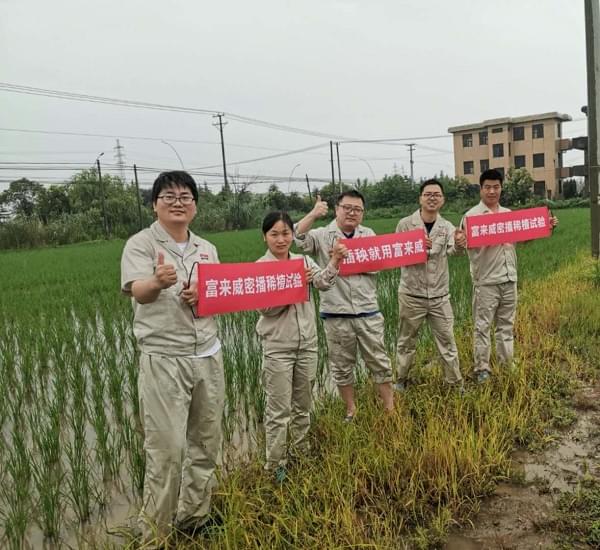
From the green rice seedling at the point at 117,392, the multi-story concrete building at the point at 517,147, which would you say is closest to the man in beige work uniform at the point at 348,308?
the green rice seedling at the point at 117,392

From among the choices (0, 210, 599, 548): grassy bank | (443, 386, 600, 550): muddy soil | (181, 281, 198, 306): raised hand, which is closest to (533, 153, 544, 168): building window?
(0, 210, 599, 548): grassy bank

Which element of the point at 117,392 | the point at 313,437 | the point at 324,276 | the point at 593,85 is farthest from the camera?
the point at 593,85

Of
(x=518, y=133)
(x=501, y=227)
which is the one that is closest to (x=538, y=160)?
(x=518, y=133)

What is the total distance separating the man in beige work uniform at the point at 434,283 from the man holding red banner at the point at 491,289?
0.27 m

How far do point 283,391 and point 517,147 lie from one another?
36.4 meters

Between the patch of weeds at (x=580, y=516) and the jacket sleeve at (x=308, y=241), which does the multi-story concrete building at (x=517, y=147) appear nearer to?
the jacket sleeve at (x=308, y=241)

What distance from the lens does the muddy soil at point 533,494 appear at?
2051 millimetres

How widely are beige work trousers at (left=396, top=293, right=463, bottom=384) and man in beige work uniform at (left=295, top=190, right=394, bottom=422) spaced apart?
524 millimetres

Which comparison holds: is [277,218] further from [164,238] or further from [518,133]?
[518,133]

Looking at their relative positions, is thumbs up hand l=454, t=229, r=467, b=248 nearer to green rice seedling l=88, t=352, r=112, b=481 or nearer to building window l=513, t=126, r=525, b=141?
green rice seedling l=88, t=352, r=112, b=481

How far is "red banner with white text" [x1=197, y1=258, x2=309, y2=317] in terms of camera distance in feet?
7.81

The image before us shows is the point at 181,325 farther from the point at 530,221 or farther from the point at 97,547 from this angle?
the point at 530,221

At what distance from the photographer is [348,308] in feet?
9.86

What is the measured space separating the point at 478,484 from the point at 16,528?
2156 millimetres
